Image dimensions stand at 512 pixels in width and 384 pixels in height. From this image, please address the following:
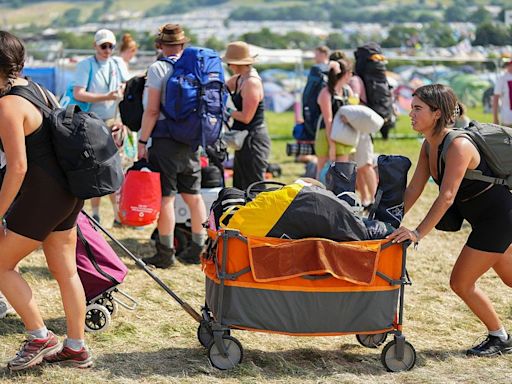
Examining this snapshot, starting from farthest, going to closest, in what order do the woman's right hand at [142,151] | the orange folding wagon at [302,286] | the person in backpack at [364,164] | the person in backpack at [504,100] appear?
1. the person in backpack at [504,100]
2. the person in backpack at [364,164]
3. the woman's right hand at [142,151]
4. the orange folding wagon at [302,286]

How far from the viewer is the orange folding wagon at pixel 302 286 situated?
4453mm

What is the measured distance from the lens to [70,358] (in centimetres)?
460

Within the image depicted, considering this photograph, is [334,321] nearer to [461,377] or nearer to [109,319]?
[461,377]

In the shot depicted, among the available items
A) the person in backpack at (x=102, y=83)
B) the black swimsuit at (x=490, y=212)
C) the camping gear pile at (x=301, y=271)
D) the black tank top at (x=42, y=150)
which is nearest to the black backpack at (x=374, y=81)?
the person in backpack at (x=102, y=83)

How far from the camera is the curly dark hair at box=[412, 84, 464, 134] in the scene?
463 cm

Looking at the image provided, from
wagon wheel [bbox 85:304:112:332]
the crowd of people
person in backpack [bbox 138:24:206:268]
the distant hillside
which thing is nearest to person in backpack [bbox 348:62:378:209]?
person in backpack [bbox 138:24:206:268]

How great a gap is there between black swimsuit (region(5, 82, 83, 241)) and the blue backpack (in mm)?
2166

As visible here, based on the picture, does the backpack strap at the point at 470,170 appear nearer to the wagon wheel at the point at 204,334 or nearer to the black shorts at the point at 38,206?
the wagon wheel at the point at 204,334

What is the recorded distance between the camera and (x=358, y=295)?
4523 millimetres

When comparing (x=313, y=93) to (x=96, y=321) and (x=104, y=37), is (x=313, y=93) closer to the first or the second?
(x=104, y=37)

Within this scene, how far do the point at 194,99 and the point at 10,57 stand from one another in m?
2.45

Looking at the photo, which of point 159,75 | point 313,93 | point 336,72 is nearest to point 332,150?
point 336,72

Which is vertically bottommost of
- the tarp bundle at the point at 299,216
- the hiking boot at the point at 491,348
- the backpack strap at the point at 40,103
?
the hiking boot at the point at 491,348

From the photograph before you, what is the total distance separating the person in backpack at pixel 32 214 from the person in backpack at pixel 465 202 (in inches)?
63.1
